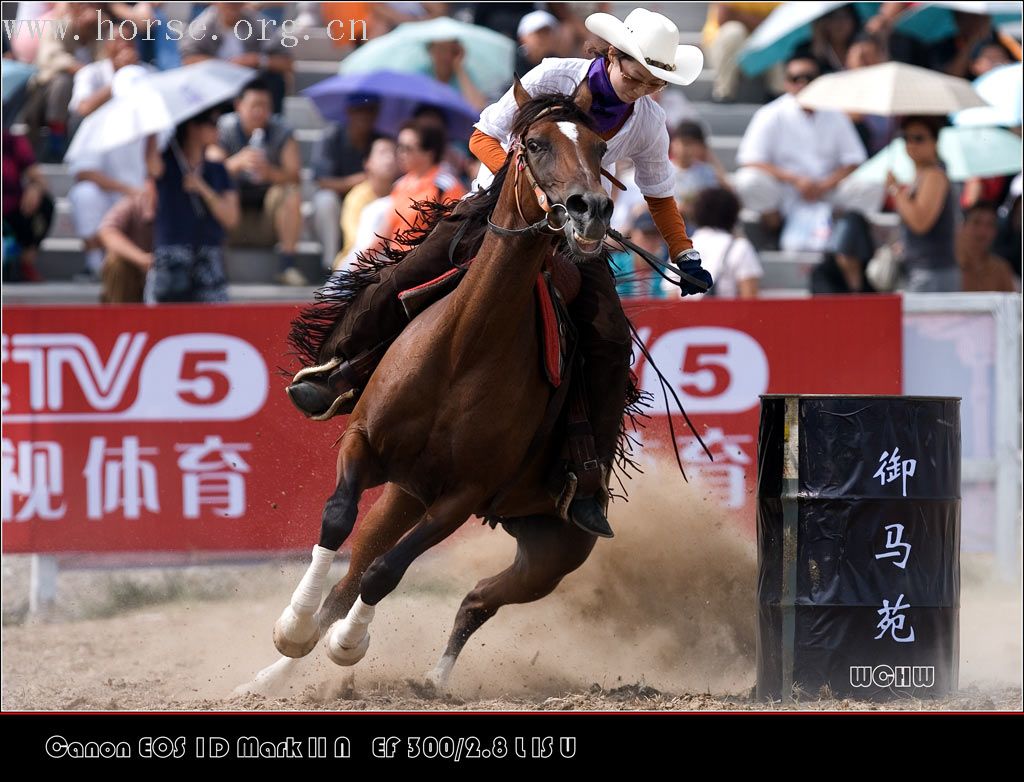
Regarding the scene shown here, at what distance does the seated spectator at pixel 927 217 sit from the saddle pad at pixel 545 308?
245 inches

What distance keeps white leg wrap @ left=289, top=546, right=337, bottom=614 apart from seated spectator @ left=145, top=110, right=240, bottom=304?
5.24 meters

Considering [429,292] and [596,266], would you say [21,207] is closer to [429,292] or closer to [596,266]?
[429,292]

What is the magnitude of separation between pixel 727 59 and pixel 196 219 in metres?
5.26

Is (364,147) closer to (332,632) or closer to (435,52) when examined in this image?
(435,52)

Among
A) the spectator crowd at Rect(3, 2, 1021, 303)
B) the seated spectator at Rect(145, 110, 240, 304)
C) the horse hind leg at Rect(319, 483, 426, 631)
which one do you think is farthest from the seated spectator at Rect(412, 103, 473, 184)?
the horse hind leg at Rect(319, 483, 426, 631)

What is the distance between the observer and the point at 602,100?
20.2 feet

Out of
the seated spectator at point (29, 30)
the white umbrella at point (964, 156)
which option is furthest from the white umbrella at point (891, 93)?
the seated spectator at point (29, 30)

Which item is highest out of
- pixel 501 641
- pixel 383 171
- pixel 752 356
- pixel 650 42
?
pixel 383 171

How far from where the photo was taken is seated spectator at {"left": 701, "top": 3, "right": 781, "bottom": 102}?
1381 cm

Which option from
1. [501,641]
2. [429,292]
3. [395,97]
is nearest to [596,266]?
[429,292]

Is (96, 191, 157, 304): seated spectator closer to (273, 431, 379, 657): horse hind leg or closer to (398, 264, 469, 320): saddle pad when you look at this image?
(398, 264, 469, 320): saddle pad

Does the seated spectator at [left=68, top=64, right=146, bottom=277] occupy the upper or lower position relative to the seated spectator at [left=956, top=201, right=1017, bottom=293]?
upper

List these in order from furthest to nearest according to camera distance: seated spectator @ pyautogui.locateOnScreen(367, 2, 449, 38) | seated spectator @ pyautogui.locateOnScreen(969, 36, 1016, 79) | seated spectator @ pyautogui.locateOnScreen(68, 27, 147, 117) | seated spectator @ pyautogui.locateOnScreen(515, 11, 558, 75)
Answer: seated spectator @ pyautogui.locateOnScreen(367, 2, 449, 38), seated spectator @ pyautogui.locateOnScreen(969, 36, 1016, 79), seated spectator @ pyautogui.locateOnScreen(515, 11, 558, 75), seated spectator @ pyautogui.locateOnScreen(68, 27, 147, 117)

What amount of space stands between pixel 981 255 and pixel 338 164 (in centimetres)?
521
